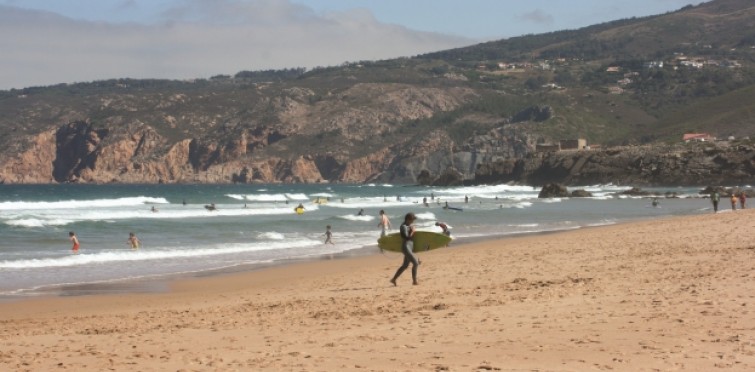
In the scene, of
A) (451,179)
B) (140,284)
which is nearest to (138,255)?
(140,284)

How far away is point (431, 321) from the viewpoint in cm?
1039

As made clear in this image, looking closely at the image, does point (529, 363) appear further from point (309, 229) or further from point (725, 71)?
point (725, 71)

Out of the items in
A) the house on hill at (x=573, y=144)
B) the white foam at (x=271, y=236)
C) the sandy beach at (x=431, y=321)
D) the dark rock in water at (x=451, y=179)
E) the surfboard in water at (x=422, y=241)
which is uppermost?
the house on hill at (x=573, y=144)

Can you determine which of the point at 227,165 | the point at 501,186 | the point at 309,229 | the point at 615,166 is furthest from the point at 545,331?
the point at 227,165

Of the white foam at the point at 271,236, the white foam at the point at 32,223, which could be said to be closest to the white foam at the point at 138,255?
the white foam at the point at 271,236

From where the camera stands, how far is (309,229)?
1443 inches

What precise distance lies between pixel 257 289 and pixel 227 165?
547ft

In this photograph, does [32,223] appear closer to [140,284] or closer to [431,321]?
[140,284]

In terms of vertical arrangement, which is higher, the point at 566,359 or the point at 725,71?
the point at 725,71

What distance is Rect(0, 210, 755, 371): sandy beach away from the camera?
8.09 m

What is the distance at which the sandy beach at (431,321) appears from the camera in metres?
8.09

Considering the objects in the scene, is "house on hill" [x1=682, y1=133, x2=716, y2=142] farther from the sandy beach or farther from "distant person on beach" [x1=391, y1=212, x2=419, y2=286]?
"distant person on beach" [x1=391, y1=212, x2=419, y2=286]

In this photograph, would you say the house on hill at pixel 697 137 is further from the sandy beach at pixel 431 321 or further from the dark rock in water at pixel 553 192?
the sandy beach at pixel 431 321

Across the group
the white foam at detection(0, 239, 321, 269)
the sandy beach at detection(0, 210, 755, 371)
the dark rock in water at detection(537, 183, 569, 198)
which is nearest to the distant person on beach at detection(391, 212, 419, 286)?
the sandy beach at detection(0, 210, 755, 371)
